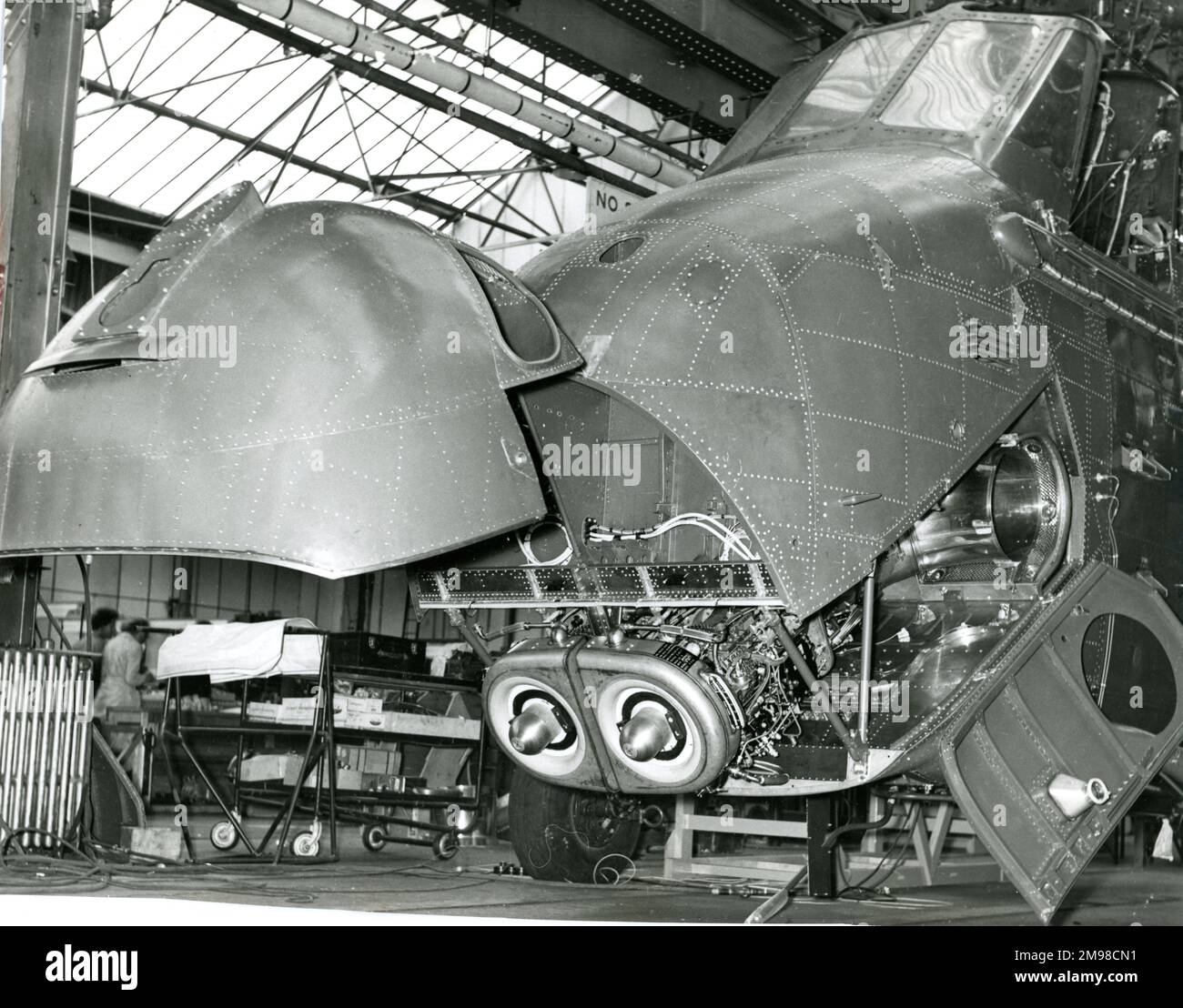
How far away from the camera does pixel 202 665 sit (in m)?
10.5

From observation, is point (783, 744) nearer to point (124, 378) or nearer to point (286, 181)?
point (124, 378)

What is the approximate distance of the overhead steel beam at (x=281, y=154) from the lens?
2048 cm

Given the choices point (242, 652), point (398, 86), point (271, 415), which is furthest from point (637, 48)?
point (271, 415)

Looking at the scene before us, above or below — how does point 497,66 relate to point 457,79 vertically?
above

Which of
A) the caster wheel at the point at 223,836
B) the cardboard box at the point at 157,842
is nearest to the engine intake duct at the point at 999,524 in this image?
the cardboard box at the point at 157,842

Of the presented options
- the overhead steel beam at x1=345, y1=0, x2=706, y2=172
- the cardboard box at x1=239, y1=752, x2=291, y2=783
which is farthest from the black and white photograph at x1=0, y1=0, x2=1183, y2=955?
the overhead steel beam at x1=345, y1=0, x2=706, y2=172

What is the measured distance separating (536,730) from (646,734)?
82cm

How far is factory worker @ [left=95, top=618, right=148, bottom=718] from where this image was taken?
15445 mm

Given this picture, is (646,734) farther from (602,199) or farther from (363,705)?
(602,199)

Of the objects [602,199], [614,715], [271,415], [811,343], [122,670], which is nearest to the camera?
[271,415]

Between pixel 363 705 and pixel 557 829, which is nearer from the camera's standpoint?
pixel 557 829

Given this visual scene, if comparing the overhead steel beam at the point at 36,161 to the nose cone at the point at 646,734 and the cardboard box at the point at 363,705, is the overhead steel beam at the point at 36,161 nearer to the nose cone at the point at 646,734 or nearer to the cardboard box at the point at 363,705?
the cardboard box at the point at 363,705

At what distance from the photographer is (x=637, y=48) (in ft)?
53.0

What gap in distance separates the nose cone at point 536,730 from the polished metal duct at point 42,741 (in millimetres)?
4002
